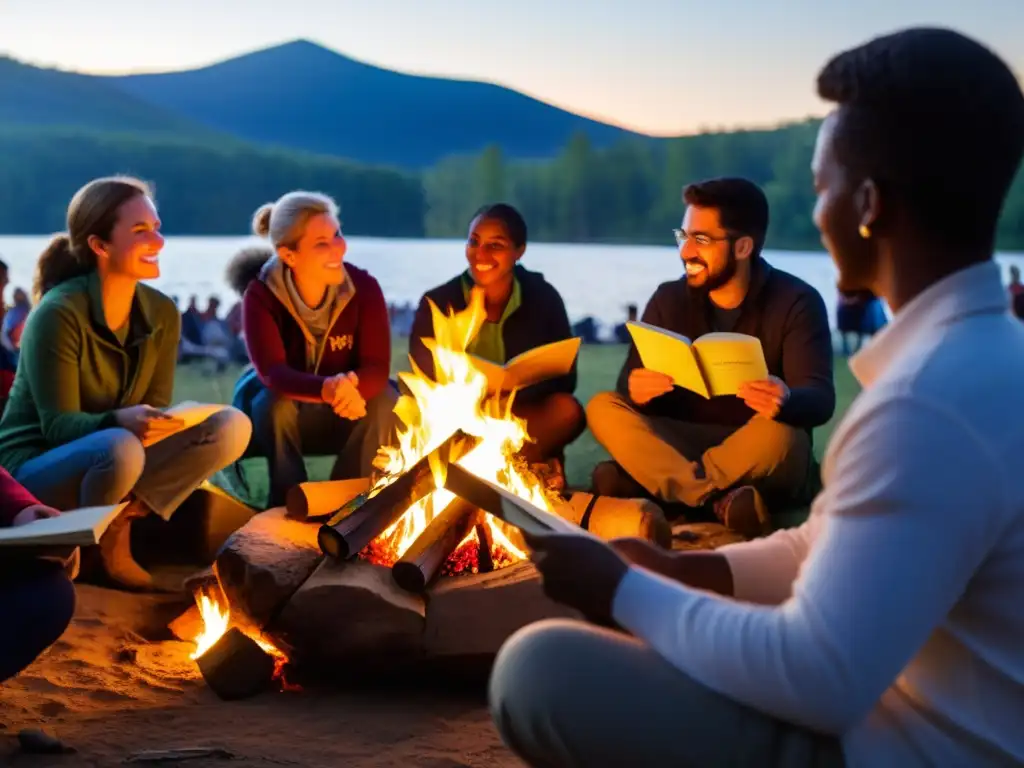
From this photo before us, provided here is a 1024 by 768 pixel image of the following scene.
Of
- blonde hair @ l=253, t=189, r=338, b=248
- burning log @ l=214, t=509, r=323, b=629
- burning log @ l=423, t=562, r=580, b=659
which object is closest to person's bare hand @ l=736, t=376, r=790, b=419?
burning log @ l=423, t=562, r=580, b=659

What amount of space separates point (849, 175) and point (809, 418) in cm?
293

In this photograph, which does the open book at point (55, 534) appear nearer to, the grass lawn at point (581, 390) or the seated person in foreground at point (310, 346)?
the seated person in foreground at point (310, 346)

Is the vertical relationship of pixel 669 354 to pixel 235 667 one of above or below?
above

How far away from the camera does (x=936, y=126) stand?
1.46m

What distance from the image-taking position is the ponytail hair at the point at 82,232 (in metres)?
4.17

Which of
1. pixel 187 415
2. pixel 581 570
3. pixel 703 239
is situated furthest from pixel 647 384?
pixel 581 570

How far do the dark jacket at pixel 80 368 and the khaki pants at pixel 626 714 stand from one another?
2879 mm

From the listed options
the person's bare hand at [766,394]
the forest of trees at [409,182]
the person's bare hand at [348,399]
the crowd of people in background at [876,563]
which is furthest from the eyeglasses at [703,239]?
the forest of trees at [409,182]

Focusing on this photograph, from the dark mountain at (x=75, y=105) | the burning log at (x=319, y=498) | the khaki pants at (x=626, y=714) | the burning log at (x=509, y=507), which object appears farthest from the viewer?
the dark mountain at (x=75, y=105)

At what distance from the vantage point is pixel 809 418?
14.3ft

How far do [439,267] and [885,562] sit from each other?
368 inches

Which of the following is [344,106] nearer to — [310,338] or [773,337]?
[310,338]

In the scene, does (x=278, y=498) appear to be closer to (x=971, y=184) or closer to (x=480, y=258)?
(x=480, y=258)

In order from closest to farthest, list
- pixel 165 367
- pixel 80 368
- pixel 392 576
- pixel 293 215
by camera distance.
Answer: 1. pixel 392 576
2. pixel 80 368
3. pixel 165 367
4. pixel 293 215
